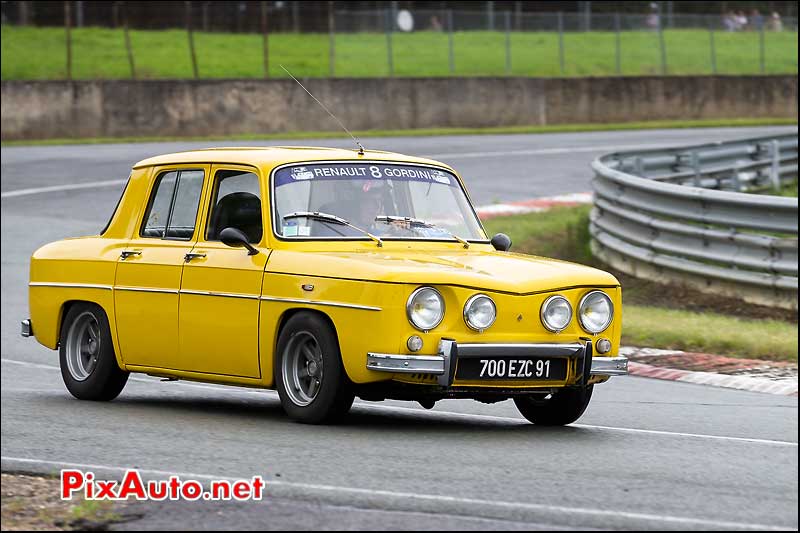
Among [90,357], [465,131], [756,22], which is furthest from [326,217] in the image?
[756,22]

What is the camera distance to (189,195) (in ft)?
33.0

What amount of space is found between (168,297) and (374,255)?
1481 mm

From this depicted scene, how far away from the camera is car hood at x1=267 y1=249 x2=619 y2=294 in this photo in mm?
8328

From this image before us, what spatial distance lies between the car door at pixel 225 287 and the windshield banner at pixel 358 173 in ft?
0.70

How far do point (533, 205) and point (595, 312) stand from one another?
52.4ft

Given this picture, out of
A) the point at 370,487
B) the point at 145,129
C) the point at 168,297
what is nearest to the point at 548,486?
the point at 370,487

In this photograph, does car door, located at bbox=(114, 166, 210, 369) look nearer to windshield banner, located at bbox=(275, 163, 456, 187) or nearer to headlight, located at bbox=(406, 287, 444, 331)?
windshield banner, located at bbox=(275, 163, 456, 187)

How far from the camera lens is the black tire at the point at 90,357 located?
10164mm

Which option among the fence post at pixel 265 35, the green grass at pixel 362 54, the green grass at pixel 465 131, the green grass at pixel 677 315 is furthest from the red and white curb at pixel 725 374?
the fence post at pixel 265 35

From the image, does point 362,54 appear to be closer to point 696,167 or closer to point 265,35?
point 265,35

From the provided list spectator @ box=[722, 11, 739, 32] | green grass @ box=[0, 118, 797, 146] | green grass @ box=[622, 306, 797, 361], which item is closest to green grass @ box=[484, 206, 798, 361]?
green grass @ box=[622, 306, 797, 361]

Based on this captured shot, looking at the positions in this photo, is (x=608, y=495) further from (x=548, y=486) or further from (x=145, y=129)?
(x=145, y=129)

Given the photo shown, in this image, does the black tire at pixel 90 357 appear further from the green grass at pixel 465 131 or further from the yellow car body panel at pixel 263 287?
the green grass at pixel 465 131

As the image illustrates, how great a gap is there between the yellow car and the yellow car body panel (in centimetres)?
1
